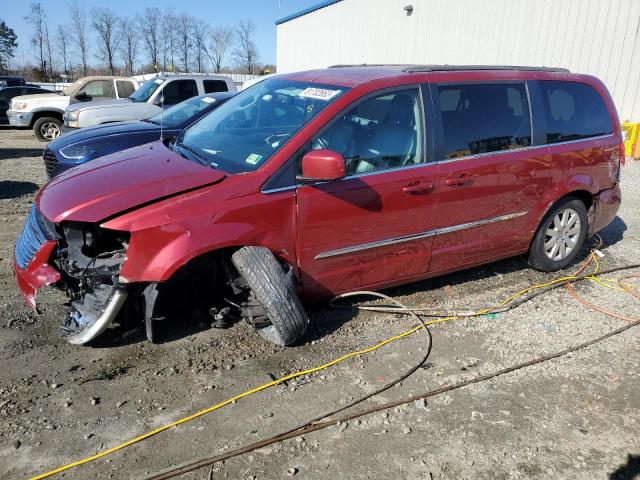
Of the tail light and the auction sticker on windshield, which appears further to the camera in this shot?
the tail light

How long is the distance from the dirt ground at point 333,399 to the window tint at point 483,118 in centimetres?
134

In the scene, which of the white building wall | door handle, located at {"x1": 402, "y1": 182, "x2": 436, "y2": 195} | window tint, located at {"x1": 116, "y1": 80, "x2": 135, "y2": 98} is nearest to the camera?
door handle, located at {"x1": 402, "y1": 182, "x2": 436, "y2": 195}

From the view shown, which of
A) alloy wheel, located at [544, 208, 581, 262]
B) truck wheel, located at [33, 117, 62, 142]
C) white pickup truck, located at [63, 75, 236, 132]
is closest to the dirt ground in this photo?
alloy wheel, located at [544, 208, 581, 262]

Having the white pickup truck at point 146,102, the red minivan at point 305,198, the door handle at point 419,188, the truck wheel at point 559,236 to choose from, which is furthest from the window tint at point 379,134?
the white pickup truck at point 146,102

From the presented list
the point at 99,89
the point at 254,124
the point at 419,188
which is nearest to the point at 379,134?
the point at 419,188

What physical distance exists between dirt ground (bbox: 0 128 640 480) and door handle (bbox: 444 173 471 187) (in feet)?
3.39

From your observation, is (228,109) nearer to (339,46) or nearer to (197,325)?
(197,325)

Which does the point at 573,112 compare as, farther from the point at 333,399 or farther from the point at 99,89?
the point at 99,89

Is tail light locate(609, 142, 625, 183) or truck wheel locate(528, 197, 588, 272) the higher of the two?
tail light locate(609, 142, 625, 183)

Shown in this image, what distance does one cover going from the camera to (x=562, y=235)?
198 inches

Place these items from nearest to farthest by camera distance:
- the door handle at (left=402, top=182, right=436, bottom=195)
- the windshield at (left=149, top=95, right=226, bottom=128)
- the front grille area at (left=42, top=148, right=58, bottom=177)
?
the door handle at (left=402, top=182, right=436, bottom=195)
the front grille area at (left=42, top=148, right=58, bottom=177)
the windshield at (left=149, top=95, right=226, bottom=128)

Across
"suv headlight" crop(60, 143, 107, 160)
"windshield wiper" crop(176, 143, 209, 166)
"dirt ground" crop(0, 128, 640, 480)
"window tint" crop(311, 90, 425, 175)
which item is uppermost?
"window tint" crop(311, 90, 425, 175)

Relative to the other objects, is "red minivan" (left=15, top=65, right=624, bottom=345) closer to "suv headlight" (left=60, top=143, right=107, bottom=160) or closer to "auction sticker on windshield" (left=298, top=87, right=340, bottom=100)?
"auction sticker on windshield" (left=298, top=87, right=340, bottom=100)

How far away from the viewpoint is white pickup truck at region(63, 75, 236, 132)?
9.46 meters
